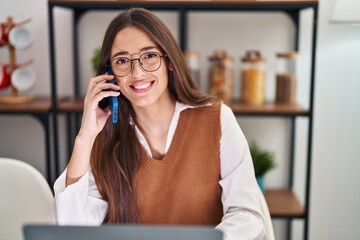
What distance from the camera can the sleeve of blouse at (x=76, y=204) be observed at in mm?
1316

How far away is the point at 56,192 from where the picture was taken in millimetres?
1344

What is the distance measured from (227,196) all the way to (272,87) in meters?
1.06

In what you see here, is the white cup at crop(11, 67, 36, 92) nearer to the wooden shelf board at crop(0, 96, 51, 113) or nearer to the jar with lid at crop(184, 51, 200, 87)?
the wooden shelf board at crop(0, 96, 51, 113)

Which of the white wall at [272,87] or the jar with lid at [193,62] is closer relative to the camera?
the jar with lid at [193,62]

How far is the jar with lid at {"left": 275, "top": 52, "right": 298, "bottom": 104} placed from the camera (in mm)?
2127

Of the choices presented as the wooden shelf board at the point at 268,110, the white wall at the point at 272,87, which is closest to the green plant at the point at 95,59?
the white wall at the point at 272,87

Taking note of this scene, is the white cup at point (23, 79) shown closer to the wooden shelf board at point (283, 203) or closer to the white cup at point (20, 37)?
the white cup at point (20, 37)

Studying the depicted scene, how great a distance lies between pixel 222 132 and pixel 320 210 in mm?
1206

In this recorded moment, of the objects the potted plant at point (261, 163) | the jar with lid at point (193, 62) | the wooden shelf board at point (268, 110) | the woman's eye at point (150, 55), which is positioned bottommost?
the potted plant at point (261, 163)

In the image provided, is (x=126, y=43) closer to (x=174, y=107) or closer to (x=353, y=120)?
(x=174, y=107)

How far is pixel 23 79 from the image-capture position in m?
2.20

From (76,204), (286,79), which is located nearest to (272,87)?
(286,79)

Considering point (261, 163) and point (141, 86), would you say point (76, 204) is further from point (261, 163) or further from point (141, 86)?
point (261, 163)

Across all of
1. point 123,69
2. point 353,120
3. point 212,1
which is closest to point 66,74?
point 212,1
